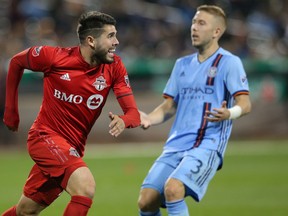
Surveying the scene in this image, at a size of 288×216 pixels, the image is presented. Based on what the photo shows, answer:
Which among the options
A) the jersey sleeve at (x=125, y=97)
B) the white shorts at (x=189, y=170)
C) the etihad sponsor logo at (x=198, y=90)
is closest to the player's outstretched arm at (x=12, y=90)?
the jersey sleeve at (x=125, y=97)

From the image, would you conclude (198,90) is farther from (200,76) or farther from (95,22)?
(95,22)

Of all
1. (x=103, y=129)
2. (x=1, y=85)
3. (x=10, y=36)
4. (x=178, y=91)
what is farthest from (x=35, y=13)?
(x=178, y=91)

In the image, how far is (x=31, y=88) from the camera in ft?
68.7

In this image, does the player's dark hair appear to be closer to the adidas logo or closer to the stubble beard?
the stubble beard

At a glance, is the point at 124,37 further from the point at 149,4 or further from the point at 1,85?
the point at 1,85

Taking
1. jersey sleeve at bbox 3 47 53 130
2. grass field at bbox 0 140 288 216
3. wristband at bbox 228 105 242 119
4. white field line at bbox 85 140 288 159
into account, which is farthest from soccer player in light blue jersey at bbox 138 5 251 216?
white field line at bbox 85 140 288 159

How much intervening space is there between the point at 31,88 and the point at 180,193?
45.9ft

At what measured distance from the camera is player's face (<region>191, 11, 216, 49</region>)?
8.16m

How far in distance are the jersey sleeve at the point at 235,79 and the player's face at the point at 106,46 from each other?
1302 mm

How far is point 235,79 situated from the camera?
25.7 ft

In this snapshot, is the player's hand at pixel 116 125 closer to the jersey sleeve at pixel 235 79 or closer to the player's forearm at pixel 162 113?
the player's forearm at pixel 162 113

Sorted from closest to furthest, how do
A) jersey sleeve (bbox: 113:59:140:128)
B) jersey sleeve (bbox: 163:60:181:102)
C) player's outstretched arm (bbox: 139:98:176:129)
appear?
1. jersey sleeve (bbox: 113:59:140:128)
2. player's outstretched arm (bbox: 139:98:176:129)
3. jersey sleeve (bbox: 163:60:181:102)

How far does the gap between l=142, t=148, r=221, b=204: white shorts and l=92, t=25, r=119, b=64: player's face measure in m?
1.27

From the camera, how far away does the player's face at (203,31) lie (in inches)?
321
